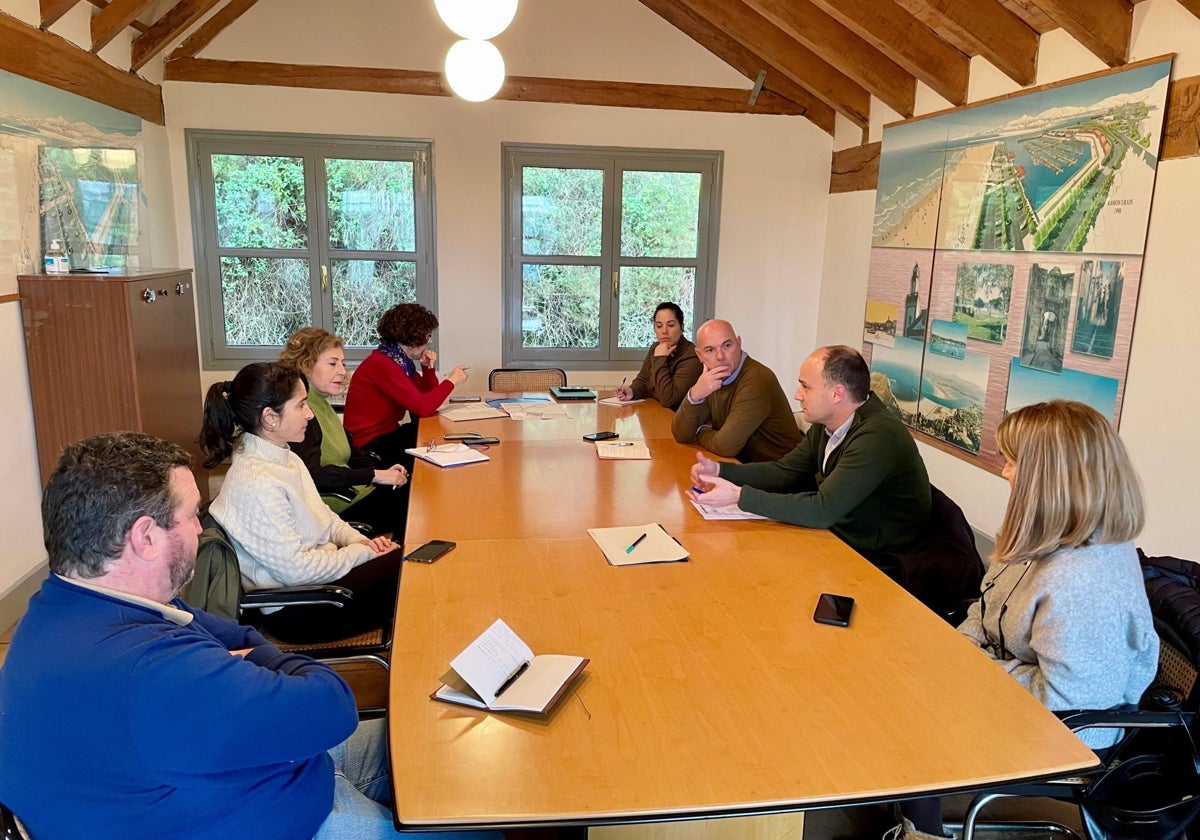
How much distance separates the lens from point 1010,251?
412cm

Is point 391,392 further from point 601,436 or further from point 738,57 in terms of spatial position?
point 738,57

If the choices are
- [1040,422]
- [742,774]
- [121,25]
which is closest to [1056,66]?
[1040,422]

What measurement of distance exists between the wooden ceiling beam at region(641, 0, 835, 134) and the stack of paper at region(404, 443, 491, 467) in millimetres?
4038

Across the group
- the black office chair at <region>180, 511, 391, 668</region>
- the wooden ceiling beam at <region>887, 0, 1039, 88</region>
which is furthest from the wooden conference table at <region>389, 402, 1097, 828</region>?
the wooden ceiling beam at <region>887, 0, 1039, 88</region>

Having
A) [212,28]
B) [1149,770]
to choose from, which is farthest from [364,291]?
[1149,770]

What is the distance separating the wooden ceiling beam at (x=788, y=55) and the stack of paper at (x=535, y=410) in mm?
2916

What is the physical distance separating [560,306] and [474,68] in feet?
8.54

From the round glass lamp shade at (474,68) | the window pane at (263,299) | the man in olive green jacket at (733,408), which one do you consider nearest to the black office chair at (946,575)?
the man in olive green jacket at (733,408)

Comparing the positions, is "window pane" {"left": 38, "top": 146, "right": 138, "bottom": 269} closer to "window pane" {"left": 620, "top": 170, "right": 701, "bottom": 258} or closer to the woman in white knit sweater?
the woman in white knit sweater

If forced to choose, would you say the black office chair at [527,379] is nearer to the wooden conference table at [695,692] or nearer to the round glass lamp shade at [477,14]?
the round glass lamp shade at [477,14]

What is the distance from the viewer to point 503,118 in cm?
A: 579

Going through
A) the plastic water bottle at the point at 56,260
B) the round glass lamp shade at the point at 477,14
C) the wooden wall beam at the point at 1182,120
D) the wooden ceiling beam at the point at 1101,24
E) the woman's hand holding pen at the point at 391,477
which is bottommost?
the woman's hand holding pen at the point at 391,477

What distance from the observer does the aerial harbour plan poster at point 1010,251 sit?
343cm

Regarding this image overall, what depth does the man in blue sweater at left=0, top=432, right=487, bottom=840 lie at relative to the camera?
1.09 metres
